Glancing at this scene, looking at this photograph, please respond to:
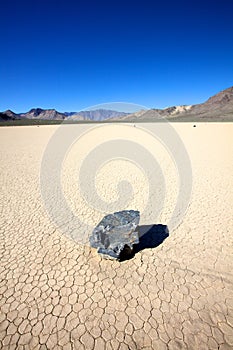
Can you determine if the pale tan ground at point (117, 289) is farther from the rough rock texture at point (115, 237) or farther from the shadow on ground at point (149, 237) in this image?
the rough rock texture at point (115, 237)

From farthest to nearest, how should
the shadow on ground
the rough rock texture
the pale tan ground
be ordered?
1. the shadow on ground
2. the rough rock texture
3. the pale tan ground

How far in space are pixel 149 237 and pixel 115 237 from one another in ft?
4.08

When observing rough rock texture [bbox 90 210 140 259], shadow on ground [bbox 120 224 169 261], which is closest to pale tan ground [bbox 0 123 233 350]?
shadow on ground [bbox 120 224 169 261]

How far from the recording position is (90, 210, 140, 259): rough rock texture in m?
3.99

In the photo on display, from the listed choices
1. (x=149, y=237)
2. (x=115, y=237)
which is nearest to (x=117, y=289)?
(x=115, y=237)

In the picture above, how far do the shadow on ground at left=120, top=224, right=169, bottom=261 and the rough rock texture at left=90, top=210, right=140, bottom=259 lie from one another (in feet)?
0.55

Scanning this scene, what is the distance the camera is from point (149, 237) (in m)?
4.94

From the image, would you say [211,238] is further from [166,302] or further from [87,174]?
[87,174]

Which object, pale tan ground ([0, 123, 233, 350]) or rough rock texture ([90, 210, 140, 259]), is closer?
pale tan ground ([0, 123, 233, 350])

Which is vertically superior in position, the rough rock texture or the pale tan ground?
the rough rock texture

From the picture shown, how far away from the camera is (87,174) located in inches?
404

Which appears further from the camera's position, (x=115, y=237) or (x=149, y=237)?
(x=149, y=237)

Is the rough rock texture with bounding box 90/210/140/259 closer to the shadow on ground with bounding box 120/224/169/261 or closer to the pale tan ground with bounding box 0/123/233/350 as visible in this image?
the shadow on ground with bounding box 120/224/169/261

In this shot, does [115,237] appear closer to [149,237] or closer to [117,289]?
[117,289]
